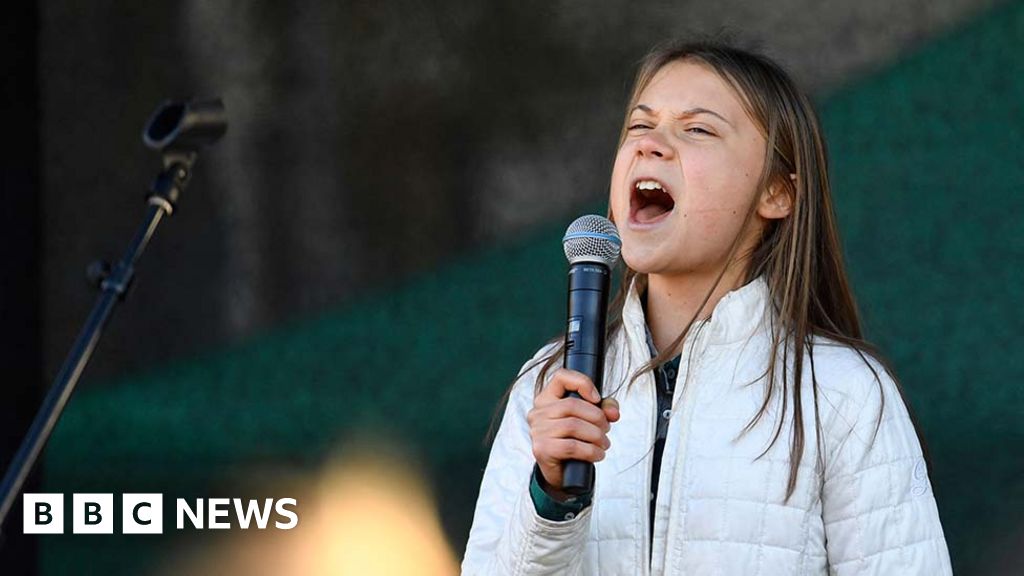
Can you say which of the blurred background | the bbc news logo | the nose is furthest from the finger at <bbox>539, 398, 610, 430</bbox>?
the bbc news logo

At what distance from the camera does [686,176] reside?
1947mm

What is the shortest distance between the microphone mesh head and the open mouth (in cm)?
25

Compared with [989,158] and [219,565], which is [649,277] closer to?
[989,158]

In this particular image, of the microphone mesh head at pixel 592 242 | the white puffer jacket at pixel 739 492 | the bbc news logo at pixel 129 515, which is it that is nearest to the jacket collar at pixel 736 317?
the white puffer jacket at pixel 739 492

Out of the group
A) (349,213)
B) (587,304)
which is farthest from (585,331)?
(349,213)

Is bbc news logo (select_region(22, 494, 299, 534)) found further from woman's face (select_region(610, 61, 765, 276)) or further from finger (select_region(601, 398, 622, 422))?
finger (select_region(601, 398, 622, 422))

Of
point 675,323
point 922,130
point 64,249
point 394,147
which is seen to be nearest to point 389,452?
point 394,147

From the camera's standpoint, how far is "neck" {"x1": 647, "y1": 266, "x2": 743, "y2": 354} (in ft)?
6.53

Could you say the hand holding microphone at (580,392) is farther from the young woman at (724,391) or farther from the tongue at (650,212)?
the tongue at (650,212)

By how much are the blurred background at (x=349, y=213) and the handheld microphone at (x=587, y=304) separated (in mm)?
1693

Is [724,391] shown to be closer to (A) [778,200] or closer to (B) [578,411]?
(A) [778,200]

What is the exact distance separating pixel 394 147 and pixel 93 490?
1052 mm

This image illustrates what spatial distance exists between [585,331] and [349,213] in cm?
206

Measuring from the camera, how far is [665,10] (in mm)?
3438
